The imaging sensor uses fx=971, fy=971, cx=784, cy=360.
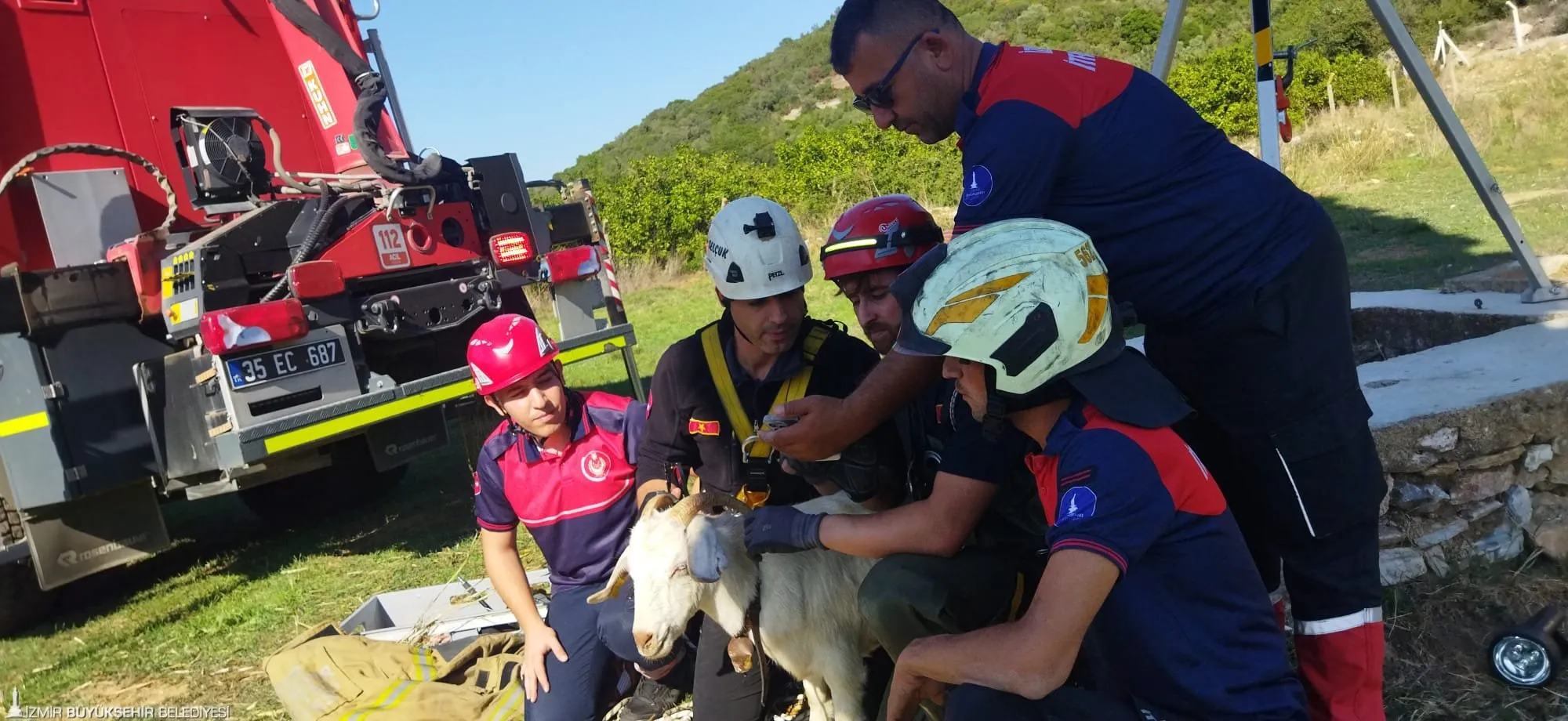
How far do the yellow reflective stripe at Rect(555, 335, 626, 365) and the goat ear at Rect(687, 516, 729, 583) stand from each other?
13.8ft

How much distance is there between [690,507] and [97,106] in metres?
5.74

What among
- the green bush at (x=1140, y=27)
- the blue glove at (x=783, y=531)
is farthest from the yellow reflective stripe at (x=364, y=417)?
the green bush at (x=1140, y=27)

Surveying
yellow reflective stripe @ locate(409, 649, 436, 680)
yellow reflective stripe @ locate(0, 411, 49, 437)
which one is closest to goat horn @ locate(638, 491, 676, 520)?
yellow reflective stripe @ locate(409, 649, 436, 680)

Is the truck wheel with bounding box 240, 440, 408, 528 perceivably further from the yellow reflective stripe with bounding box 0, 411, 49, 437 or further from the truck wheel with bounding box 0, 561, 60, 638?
the yellow reflective stripe with bounding box 0, 411, 49, 437

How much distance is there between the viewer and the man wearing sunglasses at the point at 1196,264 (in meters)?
2.47

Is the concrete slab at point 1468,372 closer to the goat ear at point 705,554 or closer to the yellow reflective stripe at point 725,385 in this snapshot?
the yellow reflective stripe at point 725,385

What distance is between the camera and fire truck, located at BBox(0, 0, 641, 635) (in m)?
5.43

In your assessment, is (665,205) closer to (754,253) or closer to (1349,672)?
(754,253)

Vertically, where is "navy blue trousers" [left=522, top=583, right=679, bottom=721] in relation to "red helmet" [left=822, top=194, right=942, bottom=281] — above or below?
below

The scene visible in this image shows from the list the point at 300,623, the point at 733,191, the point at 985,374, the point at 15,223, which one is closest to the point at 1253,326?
the point at 985,374

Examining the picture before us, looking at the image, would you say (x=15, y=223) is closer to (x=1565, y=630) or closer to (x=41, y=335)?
(x=41, y=335)

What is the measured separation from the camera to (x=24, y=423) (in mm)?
5363

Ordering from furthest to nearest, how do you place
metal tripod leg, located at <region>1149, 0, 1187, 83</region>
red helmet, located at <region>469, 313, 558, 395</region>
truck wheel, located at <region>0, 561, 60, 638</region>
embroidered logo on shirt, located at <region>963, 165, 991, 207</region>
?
truck wheel, located at <region>0, 561, 60, 638</region>
metal tripod leg, located at <region>1149, 0, 1187, 83</region>
red helmet, located at <region>469, 313, 558, 395</region>
embroidered logo on shirt, located at <region>963, 165, 991, 207</region>

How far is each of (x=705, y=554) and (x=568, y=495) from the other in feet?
3.74
